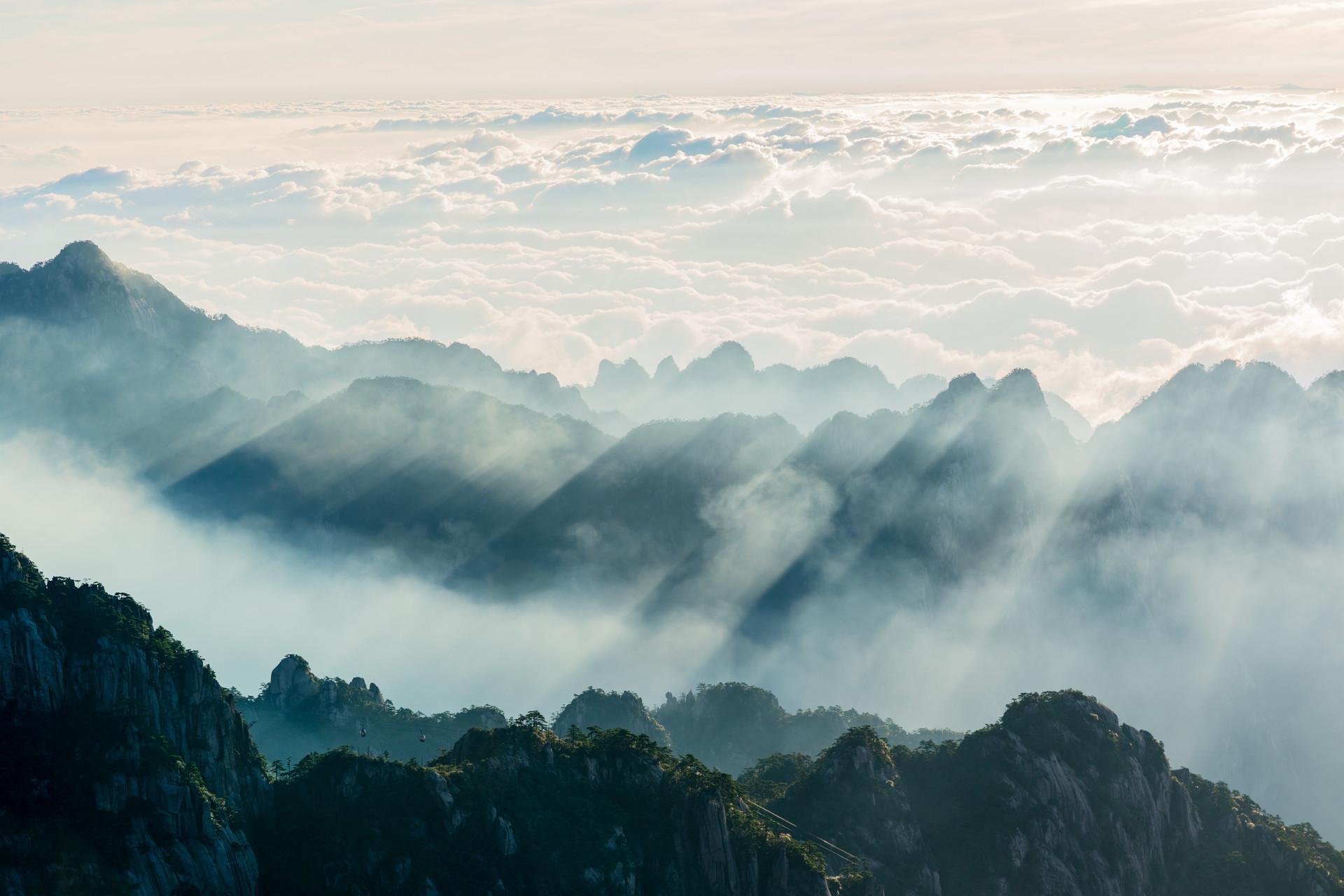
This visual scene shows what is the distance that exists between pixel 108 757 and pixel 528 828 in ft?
126

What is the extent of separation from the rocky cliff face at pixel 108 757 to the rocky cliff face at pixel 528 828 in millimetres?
6835

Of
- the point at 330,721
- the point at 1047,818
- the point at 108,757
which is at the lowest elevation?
the point at 330,721

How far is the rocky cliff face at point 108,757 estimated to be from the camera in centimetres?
9319

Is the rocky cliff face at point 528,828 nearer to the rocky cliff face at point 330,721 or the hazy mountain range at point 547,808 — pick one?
the hazy mountain range at point 547,808

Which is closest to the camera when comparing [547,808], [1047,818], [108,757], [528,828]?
[108,757]

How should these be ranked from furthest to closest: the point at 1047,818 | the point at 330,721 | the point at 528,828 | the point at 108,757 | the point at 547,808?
the point at 330,721, the point at 1047,818, the point at 547,808, the point at 528,828, the point at 108,757

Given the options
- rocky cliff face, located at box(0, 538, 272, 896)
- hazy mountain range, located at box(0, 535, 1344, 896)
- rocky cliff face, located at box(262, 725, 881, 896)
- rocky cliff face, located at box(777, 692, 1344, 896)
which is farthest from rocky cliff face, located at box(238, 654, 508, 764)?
rocky cliff face, located at box(0, 538, 272, 896)

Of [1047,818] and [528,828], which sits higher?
[528,828]

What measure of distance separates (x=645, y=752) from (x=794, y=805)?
19442mm

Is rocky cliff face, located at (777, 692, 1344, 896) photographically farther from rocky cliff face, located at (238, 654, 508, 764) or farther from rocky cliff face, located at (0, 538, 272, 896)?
rocky cliff face, located at (238, 654, 508, 764)

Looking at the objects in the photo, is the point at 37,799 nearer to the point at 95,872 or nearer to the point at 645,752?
the point at 95,872

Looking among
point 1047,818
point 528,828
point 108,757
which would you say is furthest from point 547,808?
point 1047,818

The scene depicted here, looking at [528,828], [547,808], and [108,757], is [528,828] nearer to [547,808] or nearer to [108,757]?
[547,808]

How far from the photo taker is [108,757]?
9956 centimetres
